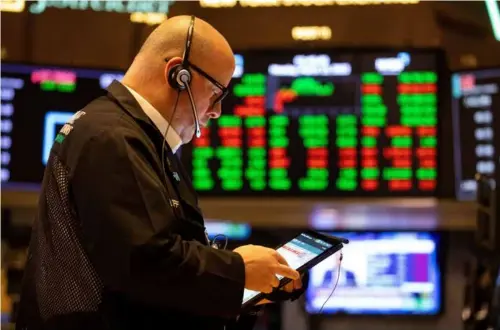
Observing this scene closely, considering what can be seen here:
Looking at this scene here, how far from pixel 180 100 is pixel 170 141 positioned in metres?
0.09

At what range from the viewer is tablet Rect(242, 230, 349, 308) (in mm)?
1356

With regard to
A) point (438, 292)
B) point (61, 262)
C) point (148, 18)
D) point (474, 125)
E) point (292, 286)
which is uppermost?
point (148, 18)

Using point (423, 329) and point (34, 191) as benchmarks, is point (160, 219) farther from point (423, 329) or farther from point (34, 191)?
point (423, 329)

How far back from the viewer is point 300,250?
1.47 meters

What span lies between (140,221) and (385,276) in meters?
1.97

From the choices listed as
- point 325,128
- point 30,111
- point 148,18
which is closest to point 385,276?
point 325,128

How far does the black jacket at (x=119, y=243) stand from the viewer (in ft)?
3.69

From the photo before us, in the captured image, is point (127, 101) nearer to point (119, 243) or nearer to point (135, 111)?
point (135, 111)

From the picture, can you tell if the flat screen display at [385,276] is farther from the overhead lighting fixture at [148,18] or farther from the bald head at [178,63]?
the bald head at [178,63]

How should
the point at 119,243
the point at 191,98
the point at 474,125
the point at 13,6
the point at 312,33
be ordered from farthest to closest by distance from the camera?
the point at 13,6
the point at 312,33
the point at 474,125
the point at 191,98
the point at 119,243

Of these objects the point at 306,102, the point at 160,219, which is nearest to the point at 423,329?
the point at 306,102

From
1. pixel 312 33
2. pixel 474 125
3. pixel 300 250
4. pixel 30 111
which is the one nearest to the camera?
pixel 300 250

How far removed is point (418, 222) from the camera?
Answer: 112 inches

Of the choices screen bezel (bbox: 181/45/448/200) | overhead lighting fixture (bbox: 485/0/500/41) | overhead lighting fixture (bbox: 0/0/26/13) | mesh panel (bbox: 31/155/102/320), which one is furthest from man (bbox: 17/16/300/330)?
overhead lighting fixture (bbox: 0/0/26/13)
